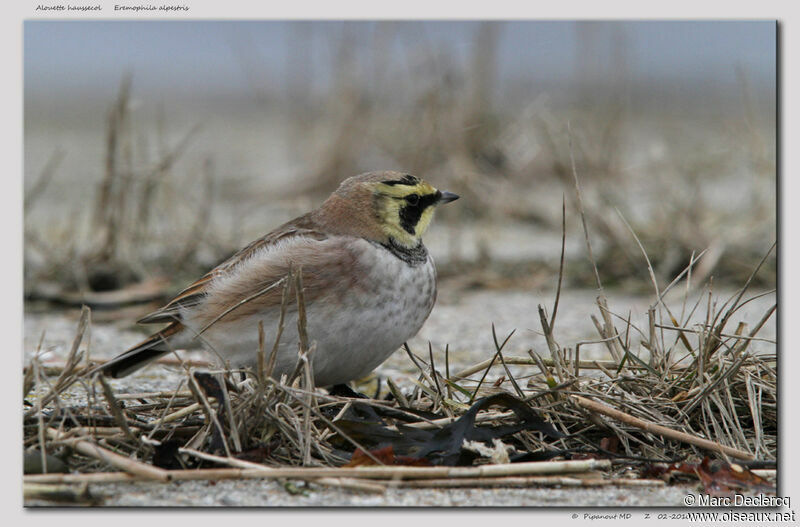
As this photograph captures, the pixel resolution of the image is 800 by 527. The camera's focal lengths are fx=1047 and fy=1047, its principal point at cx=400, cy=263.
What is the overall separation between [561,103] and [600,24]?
3899 millimetres

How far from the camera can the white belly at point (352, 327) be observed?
3.53 m

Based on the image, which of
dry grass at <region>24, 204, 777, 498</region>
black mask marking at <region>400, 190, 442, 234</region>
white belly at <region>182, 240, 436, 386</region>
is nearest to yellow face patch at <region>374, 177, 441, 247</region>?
black mask marking at <region>400, 190, 442, 234</region>

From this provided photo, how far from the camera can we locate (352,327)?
3.54 metres

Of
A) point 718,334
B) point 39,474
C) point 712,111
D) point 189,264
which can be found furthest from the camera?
point 712,111

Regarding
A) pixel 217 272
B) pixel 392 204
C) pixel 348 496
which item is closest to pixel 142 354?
pixel 217 272

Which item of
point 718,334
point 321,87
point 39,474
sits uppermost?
point 321,87

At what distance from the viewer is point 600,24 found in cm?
782

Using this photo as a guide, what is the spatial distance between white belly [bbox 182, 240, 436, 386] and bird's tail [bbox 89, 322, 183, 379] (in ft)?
0.78

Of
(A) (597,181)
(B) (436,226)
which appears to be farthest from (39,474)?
(B) (436,226)

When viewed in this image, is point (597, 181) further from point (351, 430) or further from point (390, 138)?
point (351, 430)

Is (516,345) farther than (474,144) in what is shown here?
No

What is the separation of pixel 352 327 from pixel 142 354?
0.92 m

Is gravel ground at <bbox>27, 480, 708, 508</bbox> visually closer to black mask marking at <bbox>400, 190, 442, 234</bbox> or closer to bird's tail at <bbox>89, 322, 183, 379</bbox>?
bird's tail at <bbox>89, 322, 183, 379</bbox>

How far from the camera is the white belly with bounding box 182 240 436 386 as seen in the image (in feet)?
11.6
